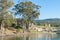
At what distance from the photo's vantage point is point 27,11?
7981 cm

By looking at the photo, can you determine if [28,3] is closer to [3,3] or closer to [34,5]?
[34,5]

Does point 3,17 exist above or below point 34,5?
below

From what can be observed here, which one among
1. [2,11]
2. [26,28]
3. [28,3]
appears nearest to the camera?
[2,11]

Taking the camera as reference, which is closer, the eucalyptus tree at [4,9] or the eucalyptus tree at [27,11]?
the eucalyptus tree at [4,9]

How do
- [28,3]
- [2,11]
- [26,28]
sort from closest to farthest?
[2,11]
[28,3]
[26,28]

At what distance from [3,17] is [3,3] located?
402cm

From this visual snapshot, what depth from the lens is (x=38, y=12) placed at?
82.2 m

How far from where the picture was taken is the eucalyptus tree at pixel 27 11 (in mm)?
79125

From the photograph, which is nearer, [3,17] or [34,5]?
[3,17]

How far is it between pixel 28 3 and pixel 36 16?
6.64 meters

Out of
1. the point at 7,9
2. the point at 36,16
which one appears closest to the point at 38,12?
the point at 36,16

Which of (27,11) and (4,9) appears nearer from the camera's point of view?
(4,9)

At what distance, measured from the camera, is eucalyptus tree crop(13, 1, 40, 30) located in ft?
260

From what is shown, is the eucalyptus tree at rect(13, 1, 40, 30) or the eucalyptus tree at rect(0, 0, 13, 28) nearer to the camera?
the eucalyptus tree at rect(0, 0, 13, 28)
